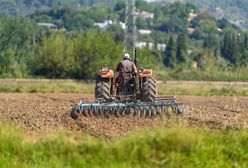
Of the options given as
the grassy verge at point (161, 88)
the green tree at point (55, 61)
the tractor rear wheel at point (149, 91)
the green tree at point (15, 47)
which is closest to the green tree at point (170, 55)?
the green tree at point (15, 47)

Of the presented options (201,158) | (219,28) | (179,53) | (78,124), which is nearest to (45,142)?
(201,158)

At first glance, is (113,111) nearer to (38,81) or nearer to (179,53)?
(38,81)

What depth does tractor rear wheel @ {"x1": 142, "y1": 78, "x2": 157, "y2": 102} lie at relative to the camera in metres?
19.4

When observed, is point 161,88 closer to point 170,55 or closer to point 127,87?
point 127,87

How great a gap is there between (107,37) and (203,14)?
13397 cm

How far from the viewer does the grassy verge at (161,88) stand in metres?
39.7

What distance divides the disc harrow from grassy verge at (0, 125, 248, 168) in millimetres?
9037

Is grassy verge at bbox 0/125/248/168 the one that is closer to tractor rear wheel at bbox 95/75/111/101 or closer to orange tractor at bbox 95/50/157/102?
orange tractor at bbox 95/50/157/102

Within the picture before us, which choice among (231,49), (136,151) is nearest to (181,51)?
(231,49)

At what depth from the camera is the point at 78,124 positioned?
16562 millimetres

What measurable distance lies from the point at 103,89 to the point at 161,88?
24041 mm

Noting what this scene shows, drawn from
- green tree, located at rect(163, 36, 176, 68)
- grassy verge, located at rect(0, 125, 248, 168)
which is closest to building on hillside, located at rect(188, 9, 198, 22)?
green tree, located at rect(163, 36, 176, 68)

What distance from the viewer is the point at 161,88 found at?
4375 cm

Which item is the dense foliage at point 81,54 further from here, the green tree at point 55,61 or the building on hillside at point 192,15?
the building on hillside at point 192,15
